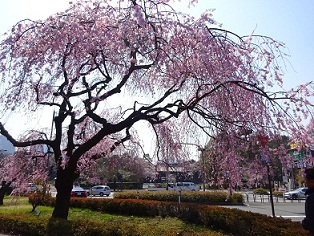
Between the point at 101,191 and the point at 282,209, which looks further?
the point at 101,191

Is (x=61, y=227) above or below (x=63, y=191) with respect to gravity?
below

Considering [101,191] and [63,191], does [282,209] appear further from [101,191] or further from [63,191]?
A: [101,191]

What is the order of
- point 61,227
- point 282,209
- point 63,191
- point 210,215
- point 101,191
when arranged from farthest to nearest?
point 101,191 < point 282,209 < point 210,215 < point 63,191 < point 61,227

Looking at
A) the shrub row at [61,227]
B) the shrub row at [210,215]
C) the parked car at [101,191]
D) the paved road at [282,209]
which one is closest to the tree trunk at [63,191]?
the shrub row at [61,227]

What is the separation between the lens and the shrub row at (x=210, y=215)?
7.06m

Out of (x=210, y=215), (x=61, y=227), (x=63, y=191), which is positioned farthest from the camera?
(x=210, y=215)

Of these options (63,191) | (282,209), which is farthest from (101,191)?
(63,191)

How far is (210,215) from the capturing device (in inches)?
421

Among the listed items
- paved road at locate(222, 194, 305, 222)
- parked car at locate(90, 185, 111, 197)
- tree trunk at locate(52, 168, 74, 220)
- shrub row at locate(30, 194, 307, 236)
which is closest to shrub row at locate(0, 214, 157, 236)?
tree trunk at locate(52, 168, 74, 220)

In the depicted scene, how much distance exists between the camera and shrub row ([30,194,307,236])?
278 inches

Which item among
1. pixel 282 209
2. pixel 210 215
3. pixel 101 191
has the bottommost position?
pixel 282 209

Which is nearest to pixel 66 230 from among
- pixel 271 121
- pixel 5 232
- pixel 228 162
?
pixel 5 232

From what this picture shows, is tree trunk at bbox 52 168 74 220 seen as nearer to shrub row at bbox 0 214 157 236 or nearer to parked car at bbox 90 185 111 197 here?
shrub row at bbox 0 214 157 236

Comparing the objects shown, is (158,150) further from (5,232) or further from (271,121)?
(5,232)
